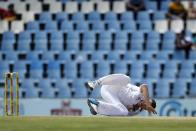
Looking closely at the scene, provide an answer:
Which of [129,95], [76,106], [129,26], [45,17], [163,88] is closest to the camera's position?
[129,95]

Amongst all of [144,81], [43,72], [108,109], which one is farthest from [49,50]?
[108,109]

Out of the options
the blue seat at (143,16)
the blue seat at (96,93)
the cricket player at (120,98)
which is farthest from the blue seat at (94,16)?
the cricket player at (120,98)

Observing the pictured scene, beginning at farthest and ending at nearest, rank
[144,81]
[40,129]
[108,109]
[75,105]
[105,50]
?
[105,50] → [144,81] → [75,105] → [108,109] → [40,129]

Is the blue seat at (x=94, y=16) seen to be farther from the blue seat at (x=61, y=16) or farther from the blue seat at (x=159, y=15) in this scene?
the blue seat at (x=159, y=15)

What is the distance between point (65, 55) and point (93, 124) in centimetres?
1179

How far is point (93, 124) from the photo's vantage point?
38.6 feet

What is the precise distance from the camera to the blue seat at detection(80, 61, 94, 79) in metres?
22.7

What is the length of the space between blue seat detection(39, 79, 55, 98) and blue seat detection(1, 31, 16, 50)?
206 centimetres

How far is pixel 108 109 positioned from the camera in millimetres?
14195

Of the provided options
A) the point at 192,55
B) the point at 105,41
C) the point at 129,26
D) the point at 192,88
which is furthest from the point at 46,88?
the point at 192,55

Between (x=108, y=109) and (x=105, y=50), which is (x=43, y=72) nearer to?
(x=105, y=50)

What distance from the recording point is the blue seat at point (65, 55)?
23.4 meters

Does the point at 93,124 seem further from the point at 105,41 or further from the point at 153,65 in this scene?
the point at 105,41

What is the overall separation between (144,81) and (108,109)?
7.99 m
